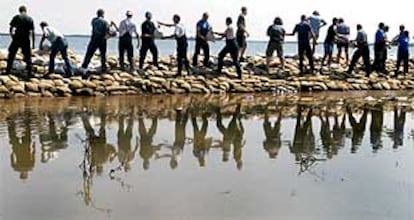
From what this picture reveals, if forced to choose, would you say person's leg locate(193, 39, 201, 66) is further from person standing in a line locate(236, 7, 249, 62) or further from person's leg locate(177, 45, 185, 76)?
person standing in a line locate(236, 7, 249, 62)

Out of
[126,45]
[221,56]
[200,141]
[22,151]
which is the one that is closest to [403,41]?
[221,56]

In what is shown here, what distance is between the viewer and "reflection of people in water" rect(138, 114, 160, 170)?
30.1 ft

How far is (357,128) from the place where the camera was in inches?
492

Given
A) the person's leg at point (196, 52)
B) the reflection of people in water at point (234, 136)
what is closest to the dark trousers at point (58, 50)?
the person's leg at point (196, 52)

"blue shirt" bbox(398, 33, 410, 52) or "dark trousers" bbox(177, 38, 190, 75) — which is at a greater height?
"blue shirt" bbox(398, 33, 410, 52)

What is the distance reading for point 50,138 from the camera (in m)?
10.6

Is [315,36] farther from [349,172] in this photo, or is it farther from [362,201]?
[362,201]

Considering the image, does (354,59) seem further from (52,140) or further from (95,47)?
(52,140)

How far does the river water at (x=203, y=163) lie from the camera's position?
6.80 metres

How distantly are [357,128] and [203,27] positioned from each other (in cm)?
862

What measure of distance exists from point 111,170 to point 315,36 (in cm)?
1407

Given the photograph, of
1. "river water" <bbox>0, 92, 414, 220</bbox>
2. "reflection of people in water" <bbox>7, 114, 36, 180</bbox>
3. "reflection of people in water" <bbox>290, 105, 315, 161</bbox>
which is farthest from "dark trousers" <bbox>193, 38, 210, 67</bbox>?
"reflection of people in water" <bbox>7, 114, 36, 180</bbox>

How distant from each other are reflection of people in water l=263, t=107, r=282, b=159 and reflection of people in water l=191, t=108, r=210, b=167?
33.7 inches

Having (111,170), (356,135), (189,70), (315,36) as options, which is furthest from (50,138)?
(315,36)
